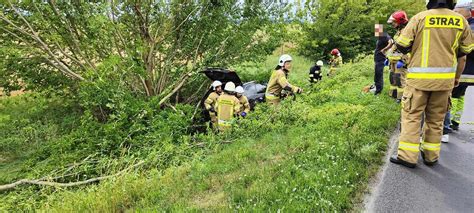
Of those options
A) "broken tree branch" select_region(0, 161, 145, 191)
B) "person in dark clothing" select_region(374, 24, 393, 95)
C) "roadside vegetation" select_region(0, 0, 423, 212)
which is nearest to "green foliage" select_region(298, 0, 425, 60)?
"roadside vegetation" select_region(0, 0, 423, 212)

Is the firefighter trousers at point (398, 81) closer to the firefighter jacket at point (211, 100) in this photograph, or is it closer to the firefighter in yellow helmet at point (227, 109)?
the firefighter in yellow helmet at point (227, 109)

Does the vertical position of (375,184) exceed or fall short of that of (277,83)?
it falls short

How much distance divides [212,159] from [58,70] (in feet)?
21.2

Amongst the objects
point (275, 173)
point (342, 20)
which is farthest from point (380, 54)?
point (342, 20)

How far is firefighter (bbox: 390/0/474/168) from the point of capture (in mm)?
3217

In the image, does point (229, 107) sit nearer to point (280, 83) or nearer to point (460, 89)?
point (280, 83)

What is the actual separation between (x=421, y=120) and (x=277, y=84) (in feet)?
11.7

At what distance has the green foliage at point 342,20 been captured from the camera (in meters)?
17.3

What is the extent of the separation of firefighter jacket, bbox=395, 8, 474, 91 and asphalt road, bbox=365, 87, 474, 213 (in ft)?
2.92

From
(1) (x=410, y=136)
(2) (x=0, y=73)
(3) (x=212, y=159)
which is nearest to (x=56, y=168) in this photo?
(3) (x=212, y=159)

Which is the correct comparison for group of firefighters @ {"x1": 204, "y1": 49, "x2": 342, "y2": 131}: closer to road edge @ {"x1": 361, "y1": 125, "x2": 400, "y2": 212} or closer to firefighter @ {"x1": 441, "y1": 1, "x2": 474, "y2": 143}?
firefighter @ {"x1": 441, "y1": 1, "x2": 474, "y2": 143}

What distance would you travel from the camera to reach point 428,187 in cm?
302

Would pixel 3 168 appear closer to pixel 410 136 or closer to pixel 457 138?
pixel 410 136

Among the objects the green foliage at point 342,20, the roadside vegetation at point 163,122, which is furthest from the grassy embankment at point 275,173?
the green foliage at point 342,20
